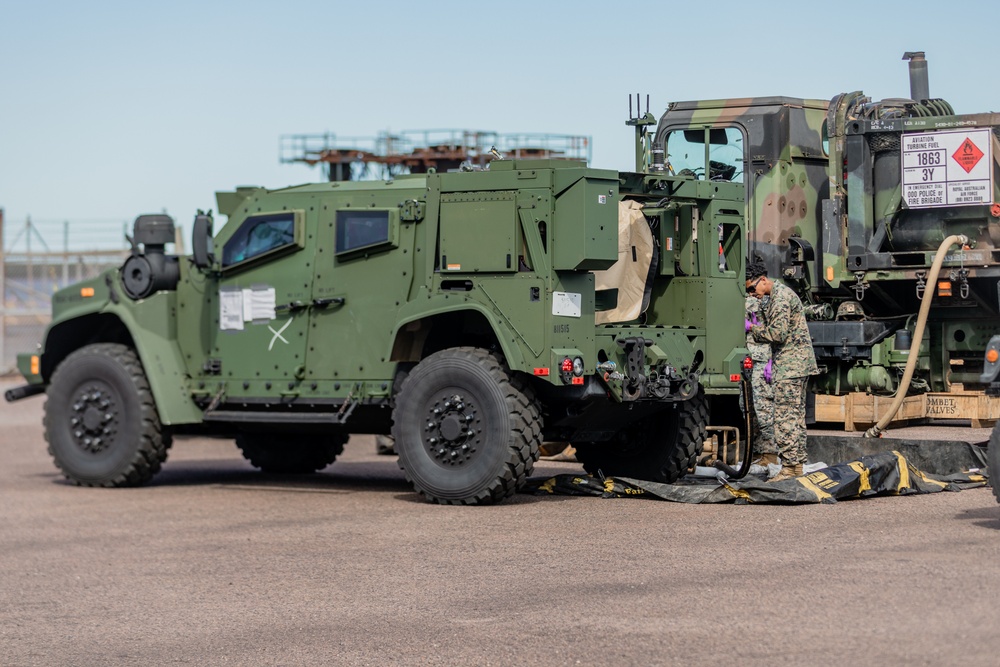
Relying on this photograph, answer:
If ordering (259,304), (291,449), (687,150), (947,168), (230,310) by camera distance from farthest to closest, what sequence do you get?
(687,150), (291,449), (947,168), (230,310), (259,304)

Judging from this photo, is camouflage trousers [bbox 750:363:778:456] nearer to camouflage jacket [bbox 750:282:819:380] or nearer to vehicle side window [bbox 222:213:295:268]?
camouflage jacket [bbox 750:282:819:380]

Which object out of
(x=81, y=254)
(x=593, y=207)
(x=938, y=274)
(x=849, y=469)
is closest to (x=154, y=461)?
(x=593, y=207)

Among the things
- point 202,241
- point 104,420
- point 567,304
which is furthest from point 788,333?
point 104,420

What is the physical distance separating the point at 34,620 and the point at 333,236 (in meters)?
6.06

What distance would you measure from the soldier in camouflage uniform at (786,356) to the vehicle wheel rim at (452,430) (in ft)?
9.07

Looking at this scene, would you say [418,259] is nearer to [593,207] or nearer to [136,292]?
[593,207]

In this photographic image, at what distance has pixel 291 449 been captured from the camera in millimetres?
15477

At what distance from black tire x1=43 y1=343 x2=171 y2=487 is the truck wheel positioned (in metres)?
2.98

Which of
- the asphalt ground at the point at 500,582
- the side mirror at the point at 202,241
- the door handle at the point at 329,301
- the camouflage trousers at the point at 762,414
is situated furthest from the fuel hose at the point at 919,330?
the side mirror at the point at 202,241

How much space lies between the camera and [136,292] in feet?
47.0

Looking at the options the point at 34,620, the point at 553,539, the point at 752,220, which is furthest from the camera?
the point at 752,220

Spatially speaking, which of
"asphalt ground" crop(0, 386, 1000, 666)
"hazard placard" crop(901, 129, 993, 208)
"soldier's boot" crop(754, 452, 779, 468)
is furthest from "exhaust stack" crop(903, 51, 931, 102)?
"asphalt ground" crop(0, 386, 1000, 666)

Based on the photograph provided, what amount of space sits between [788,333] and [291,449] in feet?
17.1

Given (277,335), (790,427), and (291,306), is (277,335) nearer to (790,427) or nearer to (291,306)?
(291,306)
